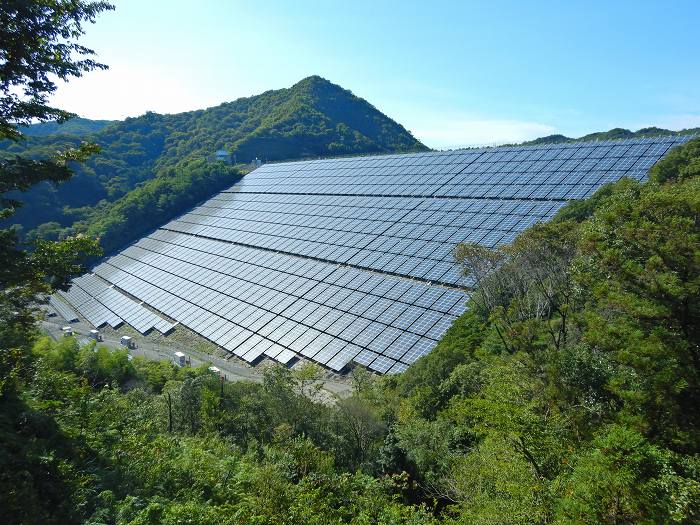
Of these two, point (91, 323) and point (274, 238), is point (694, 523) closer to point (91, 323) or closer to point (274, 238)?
point (274, 238)

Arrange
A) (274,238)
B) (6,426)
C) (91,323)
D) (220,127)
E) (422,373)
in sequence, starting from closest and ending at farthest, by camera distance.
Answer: (6,426)
(422,373)
(91,323)
(274,238)
(220,127)

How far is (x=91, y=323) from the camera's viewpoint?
43625mm

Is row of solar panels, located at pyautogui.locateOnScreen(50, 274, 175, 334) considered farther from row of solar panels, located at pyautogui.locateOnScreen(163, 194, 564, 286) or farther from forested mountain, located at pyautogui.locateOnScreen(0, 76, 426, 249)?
forested mountain, located at pyautogui.locateOnScreen(0, 76, 426, 249)

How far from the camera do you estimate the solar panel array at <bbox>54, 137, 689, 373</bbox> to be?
2877cm

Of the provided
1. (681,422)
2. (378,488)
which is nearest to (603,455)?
(681,422)

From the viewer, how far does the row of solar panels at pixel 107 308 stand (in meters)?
39.6

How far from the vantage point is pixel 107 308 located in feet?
148

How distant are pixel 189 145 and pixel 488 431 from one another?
128 m

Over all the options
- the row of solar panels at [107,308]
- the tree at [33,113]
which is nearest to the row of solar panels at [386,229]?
the row of solar panels at [107,308]

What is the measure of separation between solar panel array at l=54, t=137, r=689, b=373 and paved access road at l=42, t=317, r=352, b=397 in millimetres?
1332

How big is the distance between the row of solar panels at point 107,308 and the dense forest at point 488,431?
23359 mm

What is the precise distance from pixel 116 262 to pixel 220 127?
3435 inches

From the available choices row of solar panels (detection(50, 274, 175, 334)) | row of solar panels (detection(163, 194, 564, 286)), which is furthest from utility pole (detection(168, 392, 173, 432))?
row of solar panels (detection(50, 274, 175, 334))

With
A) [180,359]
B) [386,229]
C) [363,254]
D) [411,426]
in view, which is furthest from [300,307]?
[411,426]
